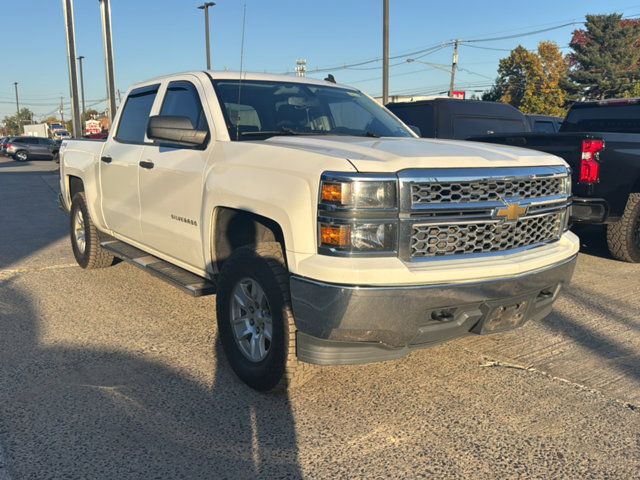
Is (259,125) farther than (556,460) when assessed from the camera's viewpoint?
Yes

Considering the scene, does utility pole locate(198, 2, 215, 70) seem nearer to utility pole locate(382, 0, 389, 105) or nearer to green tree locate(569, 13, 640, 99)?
utility pole locate(382, 0, 389, 105)

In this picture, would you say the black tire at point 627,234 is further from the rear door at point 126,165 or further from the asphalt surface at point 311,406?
the rear door at point 126,165

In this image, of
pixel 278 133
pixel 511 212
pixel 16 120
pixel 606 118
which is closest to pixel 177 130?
pixel 278 133

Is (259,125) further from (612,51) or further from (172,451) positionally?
(612,51)

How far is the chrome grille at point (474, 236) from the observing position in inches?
117

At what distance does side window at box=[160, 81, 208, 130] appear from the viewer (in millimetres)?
4238

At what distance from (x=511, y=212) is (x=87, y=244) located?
472 centimetres

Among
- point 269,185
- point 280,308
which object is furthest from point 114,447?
point 269,185

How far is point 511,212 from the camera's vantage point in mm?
3209

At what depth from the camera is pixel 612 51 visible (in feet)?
194

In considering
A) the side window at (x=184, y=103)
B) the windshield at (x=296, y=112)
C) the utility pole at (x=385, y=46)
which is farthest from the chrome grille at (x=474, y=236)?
the utility pole at (x=385, y=46)

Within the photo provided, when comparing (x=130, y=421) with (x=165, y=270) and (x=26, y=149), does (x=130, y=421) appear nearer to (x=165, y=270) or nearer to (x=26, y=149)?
(x=165, y=270)

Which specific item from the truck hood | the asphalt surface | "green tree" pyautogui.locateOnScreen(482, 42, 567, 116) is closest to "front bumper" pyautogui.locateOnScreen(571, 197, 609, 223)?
the asphalt surface

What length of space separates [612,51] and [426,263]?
65.9 meters
